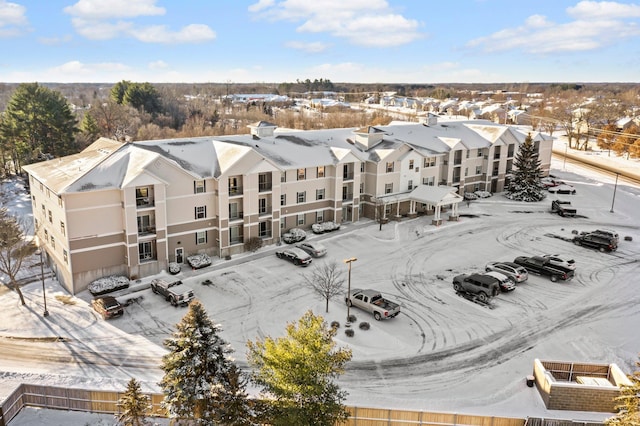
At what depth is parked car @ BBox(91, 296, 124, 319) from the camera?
33.1 meters

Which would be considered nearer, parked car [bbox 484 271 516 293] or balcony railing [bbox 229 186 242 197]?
parked car [bbox 484 271 516 293]

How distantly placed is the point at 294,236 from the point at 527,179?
36.7m

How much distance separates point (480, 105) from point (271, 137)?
146474 millimetres

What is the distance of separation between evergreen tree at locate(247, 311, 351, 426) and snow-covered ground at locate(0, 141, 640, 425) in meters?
6.81

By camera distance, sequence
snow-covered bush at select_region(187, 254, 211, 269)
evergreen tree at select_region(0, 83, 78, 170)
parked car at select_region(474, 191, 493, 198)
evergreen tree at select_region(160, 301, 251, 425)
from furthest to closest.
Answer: evergreen tree at select_region(0, 83, 78, 170), parked car at select_region(474, 191, 493, 198), snow-covered bush at select_region(187, 254, 211, 269), evergreen tree at select_region(160, 301, 251, 425)

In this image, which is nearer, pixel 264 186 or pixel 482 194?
pixel 264 186

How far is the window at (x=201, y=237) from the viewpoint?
43.6 metres

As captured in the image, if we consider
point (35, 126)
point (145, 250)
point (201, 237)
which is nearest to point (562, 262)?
point (201, 237)

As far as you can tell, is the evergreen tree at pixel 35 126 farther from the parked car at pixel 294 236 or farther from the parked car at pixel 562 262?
the parked car at pixel 562 262

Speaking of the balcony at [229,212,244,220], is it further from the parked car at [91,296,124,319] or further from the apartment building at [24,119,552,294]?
the parked car at [91,296,124,319]

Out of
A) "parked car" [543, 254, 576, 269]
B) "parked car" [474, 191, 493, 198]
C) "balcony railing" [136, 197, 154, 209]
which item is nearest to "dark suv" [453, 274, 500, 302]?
"parked car" [543, 254, 576, 269]

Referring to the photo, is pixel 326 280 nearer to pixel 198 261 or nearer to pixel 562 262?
pixel 198 261

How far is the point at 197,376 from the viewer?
62.3 feet

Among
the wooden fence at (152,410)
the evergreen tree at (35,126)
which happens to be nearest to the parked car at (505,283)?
the wooden fence at (152,410)
